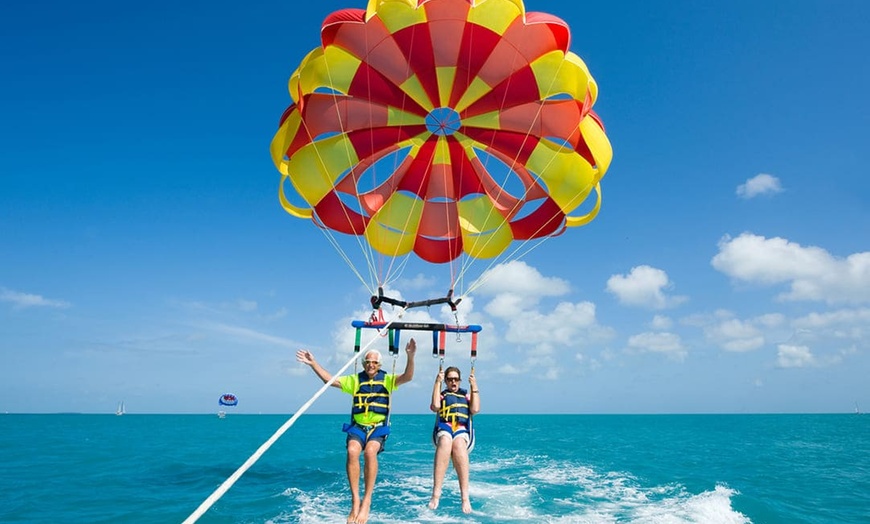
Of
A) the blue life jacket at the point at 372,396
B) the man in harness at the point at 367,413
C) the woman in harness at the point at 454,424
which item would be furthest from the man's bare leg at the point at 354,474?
the woman in harness at the point at 454,424

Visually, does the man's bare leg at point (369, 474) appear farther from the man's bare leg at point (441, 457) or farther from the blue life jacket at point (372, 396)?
the man's bare leg at point (441, 457)

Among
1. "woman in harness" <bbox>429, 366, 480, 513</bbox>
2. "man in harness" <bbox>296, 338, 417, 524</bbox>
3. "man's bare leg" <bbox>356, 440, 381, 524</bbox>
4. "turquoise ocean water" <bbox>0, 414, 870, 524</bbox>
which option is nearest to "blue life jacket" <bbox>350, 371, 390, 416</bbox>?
"man in harness" <bbox>296, 338, 417, 524</bbox>

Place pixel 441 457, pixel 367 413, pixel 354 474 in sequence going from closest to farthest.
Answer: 1. pixel 354 474
2. pixel 367 413
3. pixel 441 457

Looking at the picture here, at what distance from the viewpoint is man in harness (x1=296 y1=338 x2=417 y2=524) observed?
19.0 ft

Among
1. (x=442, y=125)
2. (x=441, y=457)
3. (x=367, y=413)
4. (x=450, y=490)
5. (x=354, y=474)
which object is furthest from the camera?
(x=450, y=490)

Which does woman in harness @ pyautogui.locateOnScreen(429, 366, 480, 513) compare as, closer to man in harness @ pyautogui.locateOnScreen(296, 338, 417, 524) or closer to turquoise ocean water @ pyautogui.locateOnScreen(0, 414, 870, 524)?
man in harness @ pyautogui.locateOnScreen(296, 338, 417, 524)

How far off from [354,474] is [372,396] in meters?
0.82

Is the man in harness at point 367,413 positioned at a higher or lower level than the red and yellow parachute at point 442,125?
lower

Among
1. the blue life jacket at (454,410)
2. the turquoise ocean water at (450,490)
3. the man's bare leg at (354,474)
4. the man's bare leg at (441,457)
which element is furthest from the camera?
the turquoise ocean water at (450,490)

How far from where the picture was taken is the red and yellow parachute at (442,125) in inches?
303

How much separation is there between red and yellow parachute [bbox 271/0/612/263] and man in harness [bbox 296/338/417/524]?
327cm

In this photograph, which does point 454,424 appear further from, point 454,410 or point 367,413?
point 367,413

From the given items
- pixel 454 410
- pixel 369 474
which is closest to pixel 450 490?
pixel 454 410

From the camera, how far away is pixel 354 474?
19.1 feet
